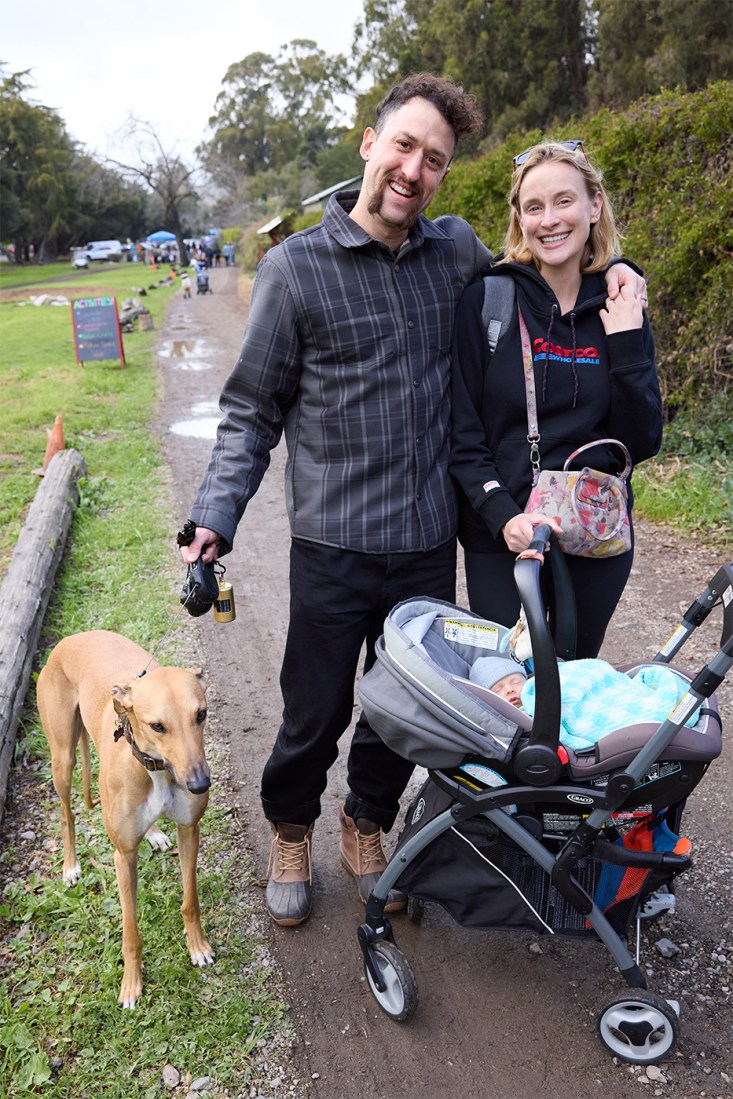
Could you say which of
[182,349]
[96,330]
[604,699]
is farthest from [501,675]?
[182,349]

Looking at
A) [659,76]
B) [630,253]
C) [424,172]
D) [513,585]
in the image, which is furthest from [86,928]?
[659,76]

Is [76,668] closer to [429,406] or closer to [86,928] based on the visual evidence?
[86,928]

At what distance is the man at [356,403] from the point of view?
7.96ft

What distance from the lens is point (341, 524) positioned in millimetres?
2570

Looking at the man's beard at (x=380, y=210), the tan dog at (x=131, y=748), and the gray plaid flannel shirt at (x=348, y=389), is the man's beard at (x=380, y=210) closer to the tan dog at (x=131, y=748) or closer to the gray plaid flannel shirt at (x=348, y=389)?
the gray plaid flannel shirt at (x=348, y=389)

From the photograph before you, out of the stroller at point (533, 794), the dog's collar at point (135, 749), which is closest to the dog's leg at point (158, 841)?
the dog's collar at point (135, 749)

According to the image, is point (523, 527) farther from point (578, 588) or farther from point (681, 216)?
point (681, 216)

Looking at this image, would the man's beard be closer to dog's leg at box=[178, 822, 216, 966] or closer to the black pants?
the black pants

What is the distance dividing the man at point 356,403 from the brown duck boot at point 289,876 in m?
0.38

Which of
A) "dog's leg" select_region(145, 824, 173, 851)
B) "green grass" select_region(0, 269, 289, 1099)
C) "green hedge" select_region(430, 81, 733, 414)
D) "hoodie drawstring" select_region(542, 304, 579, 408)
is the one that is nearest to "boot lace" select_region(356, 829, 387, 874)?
"green grass" select_region(0, 269, 289, 1099)

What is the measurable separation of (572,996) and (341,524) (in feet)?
5.53

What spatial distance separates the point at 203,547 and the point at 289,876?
4.41 ft

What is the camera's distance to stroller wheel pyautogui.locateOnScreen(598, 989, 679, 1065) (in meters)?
2.25

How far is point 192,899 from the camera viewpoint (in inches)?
106
